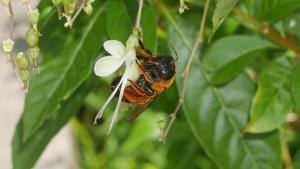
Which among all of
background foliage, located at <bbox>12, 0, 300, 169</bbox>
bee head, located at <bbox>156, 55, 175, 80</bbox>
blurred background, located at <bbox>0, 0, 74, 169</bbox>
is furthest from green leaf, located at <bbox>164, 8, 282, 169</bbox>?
blurred background, located at <bbox>0, 0, 74, 169</bbox>

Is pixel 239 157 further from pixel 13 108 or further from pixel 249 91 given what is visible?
pixel 13 108

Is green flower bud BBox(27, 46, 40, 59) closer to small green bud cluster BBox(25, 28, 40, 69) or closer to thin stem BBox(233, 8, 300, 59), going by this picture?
small green bud cluster BBox(25, 28, 40, 69)

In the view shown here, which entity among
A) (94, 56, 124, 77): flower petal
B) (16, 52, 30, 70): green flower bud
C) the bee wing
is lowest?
the bee wing

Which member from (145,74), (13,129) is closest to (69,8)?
(145,74)

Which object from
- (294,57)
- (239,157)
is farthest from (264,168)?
(294,57)

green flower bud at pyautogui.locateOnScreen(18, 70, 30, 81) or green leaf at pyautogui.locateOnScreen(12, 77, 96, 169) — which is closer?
green flower bud at pyautogui.locateOnScreen(18, 70, 30, 81)

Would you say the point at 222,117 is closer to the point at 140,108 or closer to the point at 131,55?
the point at 140,108
